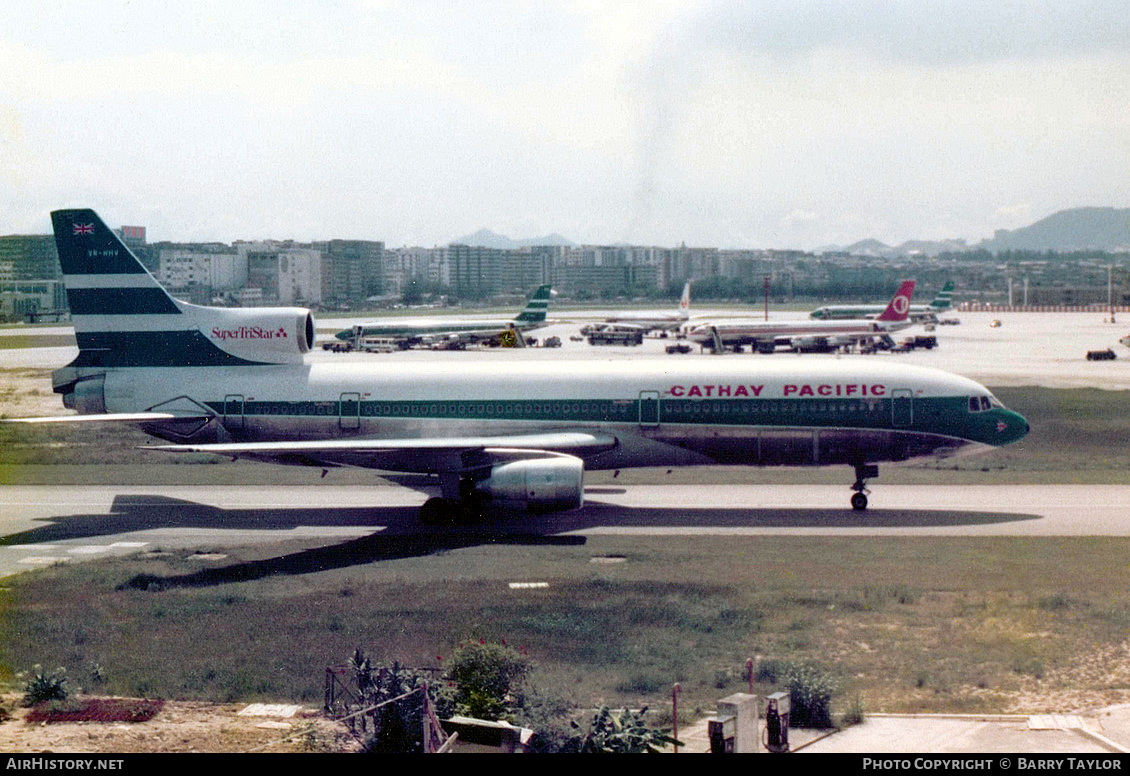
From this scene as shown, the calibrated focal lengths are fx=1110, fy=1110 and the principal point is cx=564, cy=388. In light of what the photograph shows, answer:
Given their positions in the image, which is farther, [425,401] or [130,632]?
[425,401]

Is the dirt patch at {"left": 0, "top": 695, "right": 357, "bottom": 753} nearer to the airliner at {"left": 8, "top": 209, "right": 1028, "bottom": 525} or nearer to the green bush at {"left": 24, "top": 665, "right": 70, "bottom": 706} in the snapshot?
the green bush at {"left": 24, "top": 665, "right": 70, "bottom": 706}

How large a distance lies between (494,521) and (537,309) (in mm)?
88515

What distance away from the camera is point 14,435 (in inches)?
2356

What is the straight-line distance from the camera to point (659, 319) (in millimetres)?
150875

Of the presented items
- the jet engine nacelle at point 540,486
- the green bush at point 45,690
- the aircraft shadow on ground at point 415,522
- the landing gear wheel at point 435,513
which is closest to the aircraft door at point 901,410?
the aircraft shadow on ground at point 415,522

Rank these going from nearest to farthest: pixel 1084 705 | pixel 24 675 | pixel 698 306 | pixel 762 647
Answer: pixel 1084 705 → pixel 24 675 → pixel 762 647 → pixel 698 306

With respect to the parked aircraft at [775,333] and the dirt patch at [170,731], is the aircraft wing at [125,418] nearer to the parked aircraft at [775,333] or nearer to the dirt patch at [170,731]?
the dirt patch at [170,731]

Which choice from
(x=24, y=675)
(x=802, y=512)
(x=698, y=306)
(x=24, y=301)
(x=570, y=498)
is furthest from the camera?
(x=698, y=306)

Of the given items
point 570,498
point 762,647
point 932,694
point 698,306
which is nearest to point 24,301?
point 570,498

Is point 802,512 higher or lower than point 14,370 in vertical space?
lower

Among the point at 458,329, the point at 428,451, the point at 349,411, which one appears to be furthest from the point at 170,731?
the point at 458,329

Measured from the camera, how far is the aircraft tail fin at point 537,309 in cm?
11619

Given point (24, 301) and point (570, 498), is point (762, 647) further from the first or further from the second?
point (24, 301)

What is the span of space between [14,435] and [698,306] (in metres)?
118
